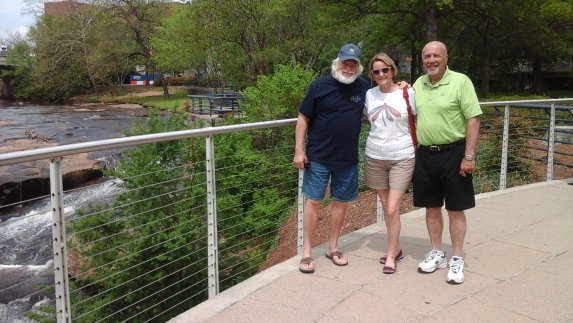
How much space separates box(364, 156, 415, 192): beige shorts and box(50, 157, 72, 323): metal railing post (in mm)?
2216

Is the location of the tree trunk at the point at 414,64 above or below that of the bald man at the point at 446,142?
above

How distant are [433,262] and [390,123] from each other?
1.10 meters

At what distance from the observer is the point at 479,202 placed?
659 cm

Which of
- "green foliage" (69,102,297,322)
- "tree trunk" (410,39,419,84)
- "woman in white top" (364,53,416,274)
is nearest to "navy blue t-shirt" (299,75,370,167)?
"woman in white top" (364,53,416,274)

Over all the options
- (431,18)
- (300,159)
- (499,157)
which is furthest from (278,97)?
(431,18)

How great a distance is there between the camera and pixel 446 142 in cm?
393

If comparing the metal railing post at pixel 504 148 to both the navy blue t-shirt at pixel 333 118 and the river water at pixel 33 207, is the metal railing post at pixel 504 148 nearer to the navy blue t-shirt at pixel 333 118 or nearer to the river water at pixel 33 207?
the navy blue t-shirt at pixel 333 118

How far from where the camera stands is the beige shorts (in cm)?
413

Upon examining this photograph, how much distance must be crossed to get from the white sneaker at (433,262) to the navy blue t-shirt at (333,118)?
0.92 meters

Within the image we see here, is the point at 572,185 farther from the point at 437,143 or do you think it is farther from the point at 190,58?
the point at 190,58

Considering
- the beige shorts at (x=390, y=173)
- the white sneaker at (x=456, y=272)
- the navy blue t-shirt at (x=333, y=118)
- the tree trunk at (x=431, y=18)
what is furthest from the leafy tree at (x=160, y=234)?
the tree trunk at (x=431, y=18)

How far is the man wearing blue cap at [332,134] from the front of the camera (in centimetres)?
401

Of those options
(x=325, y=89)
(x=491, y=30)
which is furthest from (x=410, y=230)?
(x=491, y=30)

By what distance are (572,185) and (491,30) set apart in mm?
21586
